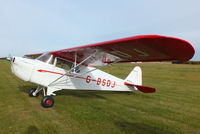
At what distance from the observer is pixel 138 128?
132 inches

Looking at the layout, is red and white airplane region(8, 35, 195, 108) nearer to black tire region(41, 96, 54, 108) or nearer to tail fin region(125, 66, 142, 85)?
black tire region(41, 96, 54, 108)

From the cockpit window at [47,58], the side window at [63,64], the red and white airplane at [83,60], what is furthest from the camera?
the side window at [63,64]

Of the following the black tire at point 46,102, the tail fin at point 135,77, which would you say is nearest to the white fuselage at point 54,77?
the black tire at point 46,102

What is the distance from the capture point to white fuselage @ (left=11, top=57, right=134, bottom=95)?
4.43 m

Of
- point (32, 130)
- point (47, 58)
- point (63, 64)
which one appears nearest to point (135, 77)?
point (63, 64)

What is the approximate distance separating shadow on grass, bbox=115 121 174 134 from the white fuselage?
8.22 feet

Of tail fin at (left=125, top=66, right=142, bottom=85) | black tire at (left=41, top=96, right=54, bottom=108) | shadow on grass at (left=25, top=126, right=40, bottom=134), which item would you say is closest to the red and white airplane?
black tire at (left=41, top=96, right=54, bottom=108)

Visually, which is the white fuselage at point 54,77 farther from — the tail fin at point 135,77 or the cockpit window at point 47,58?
the tail fin at point 135,77

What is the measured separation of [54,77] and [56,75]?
0.35ft

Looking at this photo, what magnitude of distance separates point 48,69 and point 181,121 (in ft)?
15.6

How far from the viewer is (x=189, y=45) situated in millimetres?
2818

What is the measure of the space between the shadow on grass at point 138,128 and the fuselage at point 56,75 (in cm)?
214

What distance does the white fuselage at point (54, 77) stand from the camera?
4434 millimetres

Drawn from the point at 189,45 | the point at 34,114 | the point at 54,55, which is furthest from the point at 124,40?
the point at 34,114
